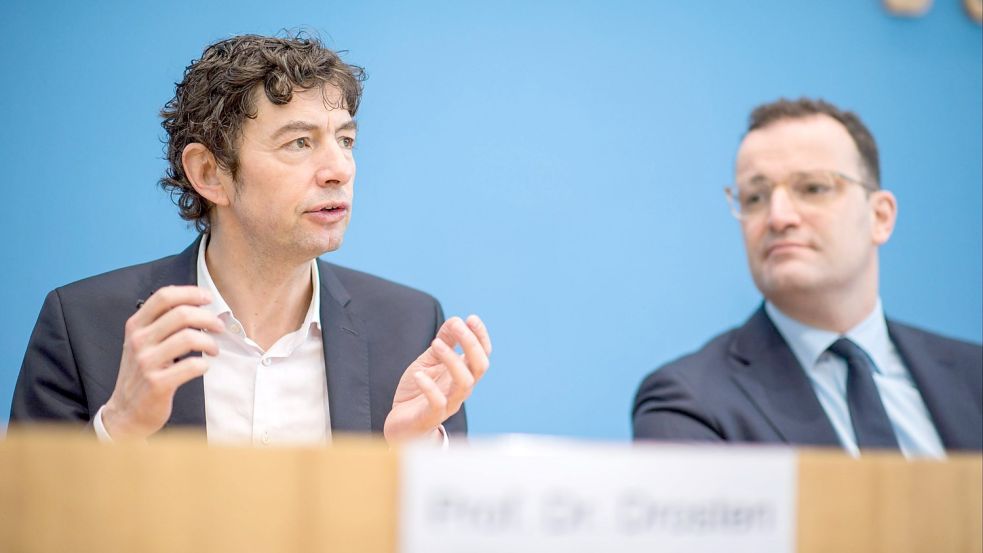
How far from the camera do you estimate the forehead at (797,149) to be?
232 cm

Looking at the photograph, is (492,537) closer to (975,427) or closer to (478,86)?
(975,427)

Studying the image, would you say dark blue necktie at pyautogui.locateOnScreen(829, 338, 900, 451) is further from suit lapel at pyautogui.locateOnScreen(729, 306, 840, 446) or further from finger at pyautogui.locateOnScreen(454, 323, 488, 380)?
Result: finger at pyautogui.locateOnScreen(454, 323, 488, 380)

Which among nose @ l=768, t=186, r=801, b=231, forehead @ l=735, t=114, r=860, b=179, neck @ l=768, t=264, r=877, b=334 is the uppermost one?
forehead @ l=735, t=114, r=860, b=179

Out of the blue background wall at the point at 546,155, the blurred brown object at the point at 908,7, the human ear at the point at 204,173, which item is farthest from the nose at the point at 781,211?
the human ear at the point at 204,173

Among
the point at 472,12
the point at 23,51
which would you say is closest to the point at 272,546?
the point at 23,51

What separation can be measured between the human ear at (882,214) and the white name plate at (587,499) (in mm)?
1710

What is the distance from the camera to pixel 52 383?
187cm

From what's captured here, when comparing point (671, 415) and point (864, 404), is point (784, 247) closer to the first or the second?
point (864, 404)

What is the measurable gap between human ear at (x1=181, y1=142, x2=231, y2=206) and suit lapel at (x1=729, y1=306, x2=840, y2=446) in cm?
116

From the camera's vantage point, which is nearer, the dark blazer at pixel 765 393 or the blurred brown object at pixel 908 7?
the dark blazer at pixel 765 393

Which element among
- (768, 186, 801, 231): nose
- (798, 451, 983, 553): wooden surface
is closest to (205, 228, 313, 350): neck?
(768, 186, 801, 231): nose

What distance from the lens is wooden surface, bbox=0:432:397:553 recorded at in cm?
81

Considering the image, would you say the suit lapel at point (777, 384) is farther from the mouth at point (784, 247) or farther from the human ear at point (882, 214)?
the human ear at point (882, 214)

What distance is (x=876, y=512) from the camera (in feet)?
3.03
